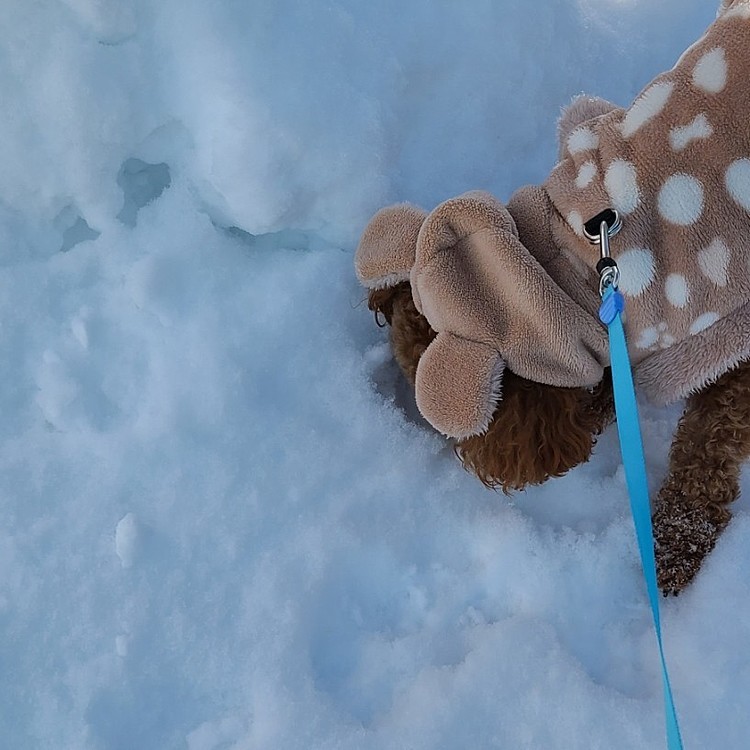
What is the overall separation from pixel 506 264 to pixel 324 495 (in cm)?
59

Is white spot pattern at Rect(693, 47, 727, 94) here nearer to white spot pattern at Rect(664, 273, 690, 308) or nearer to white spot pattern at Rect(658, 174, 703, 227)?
white spot pattern at Rect(658, 174, 703, 227)

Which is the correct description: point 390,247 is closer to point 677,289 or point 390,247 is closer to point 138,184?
point 677,289

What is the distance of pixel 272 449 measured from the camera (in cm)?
151

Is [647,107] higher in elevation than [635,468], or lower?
higher

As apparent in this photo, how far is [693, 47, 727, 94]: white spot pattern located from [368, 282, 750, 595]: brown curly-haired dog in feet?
1.56

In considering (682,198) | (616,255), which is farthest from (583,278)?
(682,198)

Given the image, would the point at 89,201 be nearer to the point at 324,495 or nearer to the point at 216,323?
the point at 216,323

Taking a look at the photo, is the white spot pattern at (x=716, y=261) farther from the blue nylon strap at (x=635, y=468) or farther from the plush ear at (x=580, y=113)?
the plush ear at (x=580, y=113)

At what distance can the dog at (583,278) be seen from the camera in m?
1.12

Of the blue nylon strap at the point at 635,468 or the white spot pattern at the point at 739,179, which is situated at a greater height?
the white spot pattern at the point at 739,179

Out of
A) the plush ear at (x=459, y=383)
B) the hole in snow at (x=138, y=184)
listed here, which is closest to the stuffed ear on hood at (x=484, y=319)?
the plush ear at (x=459, y=383)

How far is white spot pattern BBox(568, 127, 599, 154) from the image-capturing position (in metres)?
1.21

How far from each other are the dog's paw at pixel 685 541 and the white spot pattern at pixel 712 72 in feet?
2.53

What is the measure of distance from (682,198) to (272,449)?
86cm
